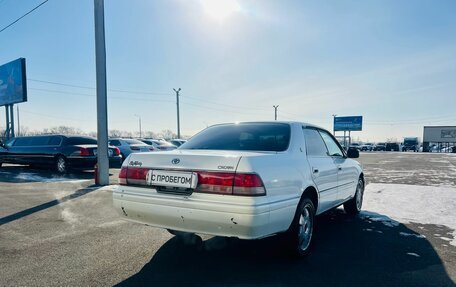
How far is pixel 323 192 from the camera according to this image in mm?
4207

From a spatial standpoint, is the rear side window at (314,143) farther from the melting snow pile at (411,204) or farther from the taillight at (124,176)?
the taillight at (124,176)

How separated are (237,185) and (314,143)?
6.03 feet

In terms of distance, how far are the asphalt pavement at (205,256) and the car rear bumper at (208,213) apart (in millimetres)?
488

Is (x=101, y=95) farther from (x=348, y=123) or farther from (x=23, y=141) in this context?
(x=348, y=123)

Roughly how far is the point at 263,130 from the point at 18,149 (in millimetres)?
12816

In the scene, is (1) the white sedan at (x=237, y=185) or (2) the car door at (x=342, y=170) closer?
(1) the white sedan at (x=237, y=185)

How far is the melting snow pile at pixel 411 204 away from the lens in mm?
5546

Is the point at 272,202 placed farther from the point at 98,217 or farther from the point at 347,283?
the point at 98,217

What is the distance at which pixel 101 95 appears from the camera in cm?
935

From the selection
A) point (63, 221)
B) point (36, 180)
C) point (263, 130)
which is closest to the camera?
point (263, 130)

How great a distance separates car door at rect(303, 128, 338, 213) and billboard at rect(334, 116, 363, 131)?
58.7 metres

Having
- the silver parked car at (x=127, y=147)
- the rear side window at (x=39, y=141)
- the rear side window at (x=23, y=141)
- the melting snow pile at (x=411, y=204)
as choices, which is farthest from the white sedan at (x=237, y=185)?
the silver parked car at (x=127, y=147)

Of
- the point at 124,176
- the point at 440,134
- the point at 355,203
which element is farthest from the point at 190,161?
the point at 440,134

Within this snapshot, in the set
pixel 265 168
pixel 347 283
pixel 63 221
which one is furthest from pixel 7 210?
pixel 347 283
